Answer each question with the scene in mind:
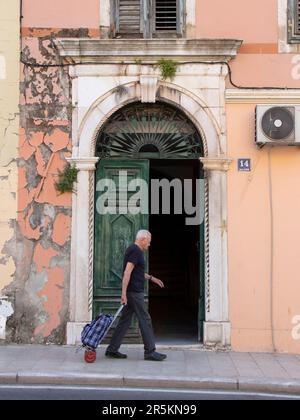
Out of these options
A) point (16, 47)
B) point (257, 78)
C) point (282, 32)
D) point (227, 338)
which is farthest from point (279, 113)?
point (16, 47)

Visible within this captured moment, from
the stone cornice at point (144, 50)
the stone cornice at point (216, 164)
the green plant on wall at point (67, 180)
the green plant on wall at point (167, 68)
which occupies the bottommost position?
the green plant on wall at point (67, 180)

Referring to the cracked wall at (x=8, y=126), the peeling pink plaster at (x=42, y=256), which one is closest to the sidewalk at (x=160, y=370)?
the peeling pink plaster at (x=42, y=256)

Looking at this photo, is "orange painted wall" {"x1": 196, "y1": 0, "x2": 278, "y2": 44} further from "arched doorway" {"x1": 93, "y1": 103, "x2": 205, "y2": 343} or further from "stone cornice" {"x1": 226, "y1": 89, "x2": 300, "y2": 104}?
"arched doorway" {"x1": 93, "y1": 103, "x2": 205, "y2": 343}

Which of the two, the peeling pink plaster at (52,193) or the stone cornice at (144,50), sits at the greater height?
the stone cornice at (144,50)

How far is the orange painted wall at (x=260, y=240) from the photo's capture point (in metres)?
8.91

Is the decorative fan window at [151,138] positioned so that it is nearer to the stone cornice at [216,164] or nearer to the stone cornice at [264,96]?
the stone cornice at [216,164]

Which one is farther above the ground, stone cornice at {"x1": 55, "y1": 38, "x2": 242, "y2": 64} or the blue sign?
stone cornice at {"x1": 55, "y1": 38, "x2": 242, "y2": 64}

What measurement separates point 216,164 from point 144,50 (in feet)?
6.80

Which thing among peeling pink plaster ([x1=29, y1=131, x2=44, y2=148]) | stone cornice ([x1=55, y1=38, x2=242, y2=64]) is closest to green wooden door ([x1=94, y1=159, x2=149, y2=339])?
peeling pink plaster ([x1=29, y1=131, x2=44, y2=148])

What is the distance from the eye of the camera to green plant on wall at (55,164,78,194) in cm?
909

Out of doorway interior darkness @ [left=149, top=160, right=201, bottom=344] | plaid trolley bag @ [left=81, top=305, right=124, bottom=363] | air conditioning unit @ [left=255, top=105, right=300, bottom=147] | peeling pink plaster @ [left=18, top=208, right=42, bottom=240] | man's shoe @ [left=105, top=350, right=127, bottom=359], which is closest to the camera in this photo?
plaid trolley bag @ [left=81, top=305, right=124, bottom=363]

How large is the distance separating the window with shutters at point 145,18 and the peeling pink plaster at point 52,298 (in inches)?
152

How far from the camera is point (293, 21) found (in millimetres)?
9281

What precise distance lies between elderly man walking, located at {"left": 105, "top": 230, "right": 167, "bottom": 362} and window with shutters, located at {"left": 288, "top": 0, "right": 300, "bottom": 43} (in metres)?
3.89
